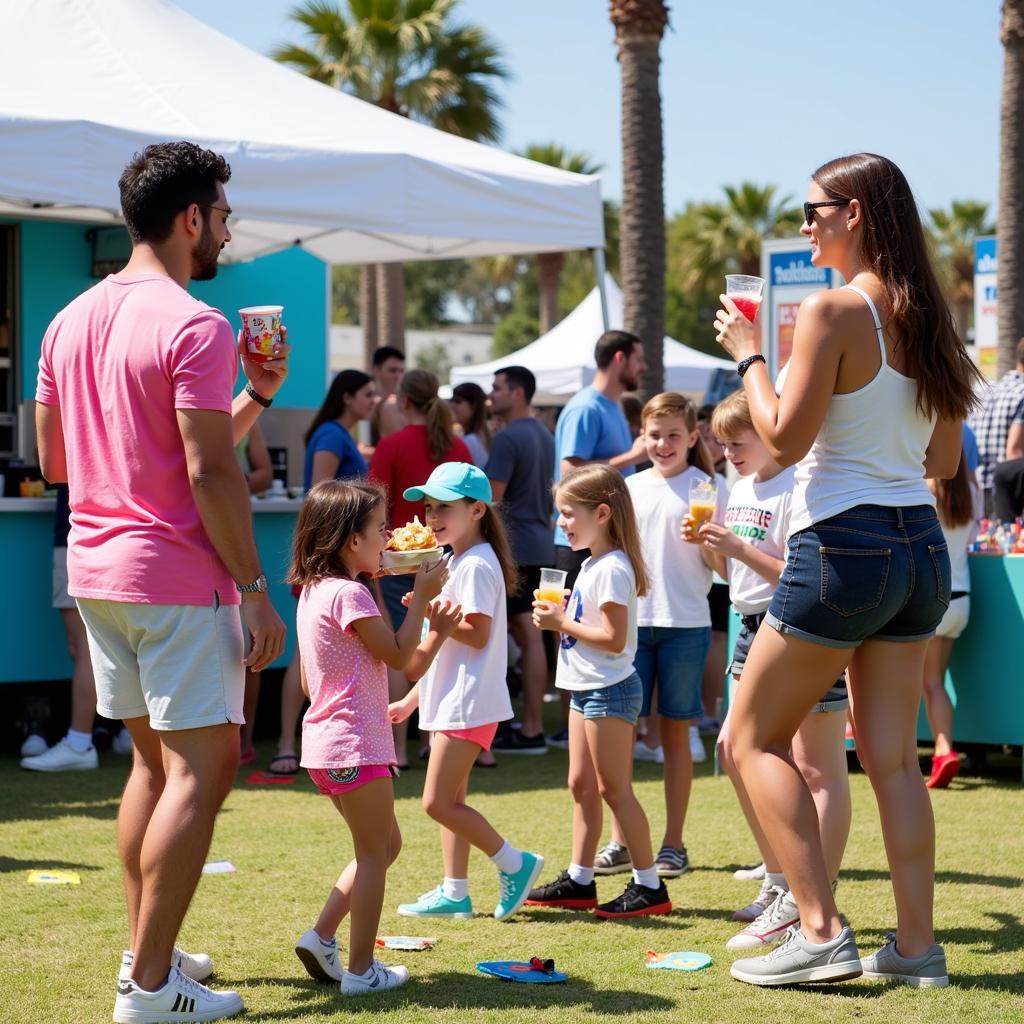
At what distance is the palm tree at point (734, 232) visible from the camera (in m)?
43.1

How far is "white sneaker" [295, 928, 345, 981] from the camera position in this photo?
392 centimetres

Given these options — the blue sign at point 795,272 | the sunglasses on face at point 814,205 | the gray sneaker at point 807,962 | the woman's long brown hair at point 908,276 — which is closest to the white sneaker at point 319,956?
the gray sneaker at point 807,962

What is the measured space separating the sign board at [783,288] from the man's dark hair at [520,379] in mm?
2224

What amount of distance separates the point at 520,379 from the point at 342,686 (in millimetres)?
5272

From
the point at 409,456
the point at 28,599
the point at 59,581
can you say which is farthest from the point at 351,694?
the point at 28,599

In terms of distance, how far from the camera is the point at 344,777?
388cm

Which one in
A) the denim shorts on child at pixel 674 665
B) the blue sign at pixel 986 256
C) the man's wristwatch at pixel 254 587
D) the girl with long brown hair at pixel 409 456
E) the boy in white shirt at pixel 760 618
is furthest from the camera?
the blue sign at pixel 986 256

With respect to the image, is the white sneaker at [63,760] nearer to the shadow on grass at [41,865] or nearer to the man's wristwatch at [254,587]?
the shadow on grass at [41,865]

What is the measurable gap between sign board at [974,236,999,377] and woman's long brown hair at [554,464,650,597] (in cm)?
1332

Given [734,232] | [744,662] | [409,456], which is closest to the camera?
[744,662]

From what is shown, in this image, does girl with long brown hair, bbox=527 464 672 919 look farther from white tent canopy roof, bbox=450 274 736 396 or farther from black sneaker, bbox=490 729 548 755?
white tent canopy roof, bbox=450 274 736 396

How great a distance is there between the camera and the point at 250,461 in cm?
889

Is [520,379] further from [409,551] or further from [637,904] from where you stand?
[409,551]

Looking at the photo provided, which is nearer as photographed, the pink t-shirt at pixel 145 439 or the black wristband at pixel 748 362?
the pink t-shirt at pixel 145 439
